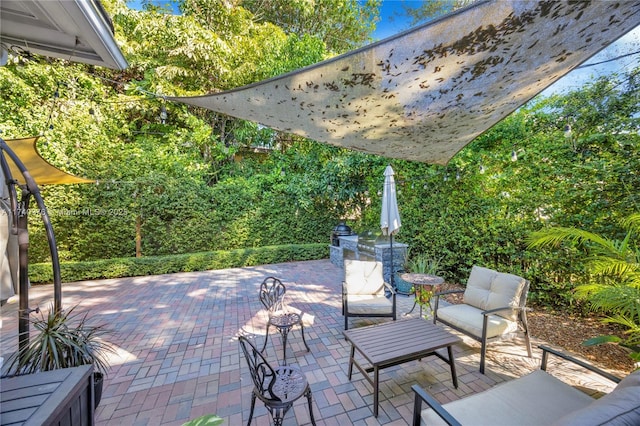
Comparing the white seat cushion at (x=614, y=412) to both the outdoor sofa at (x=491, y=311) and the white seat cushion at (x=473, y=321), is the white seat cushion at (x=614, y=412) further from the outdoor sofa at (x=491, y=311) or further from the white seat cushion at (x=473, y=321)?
the white seat cushion at (x=473, y=321)

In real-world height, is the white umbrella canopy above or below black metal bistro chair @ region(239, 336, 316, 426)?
above

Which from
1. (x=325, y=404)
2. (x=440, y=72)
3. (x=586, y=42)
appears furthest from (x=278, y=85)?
(x=325, y=404)

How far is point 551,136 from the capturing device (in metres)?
4.03

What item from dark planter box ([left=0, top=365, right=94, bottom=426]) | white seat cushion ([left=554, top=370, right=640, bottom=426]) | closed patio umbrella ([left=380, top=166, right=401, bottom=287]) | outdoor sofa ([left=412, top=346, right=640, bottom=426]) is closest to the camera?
white seat cushion ([left=554, top=370, right=640, bottom=426])

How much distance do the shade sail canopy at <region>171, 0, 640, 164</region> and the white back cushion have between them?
6.90 ft

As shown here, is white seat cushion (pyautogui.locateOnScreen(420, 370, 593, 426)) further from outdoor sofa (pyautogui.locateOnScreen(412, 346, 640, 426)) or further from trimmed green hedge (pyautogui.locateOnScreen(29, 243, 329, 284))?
trimmed green hedge (pyautogui.locateOnScreen(29, 243, 329, 284))

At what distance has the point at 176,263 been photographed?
7109 millimetres

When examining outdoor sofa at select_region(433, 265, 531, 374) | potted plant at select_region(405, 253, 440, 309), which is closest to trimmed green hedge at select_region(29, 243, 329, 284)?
potted plant at select_region(405, 253, 440, 309)

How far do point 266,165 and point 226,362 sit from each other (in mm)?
9208

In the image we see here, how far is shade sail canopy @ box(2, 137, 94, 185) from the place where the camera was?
151 inches

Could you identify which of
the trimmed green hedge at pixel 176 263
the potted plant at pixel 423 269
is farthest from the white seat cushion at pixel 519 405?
the trimmed green hedge at pixel 176 263

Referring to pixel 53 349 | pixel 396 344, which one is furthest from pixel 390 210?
pixel 53 349

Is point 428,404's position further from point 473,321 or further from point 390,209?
point 390,209

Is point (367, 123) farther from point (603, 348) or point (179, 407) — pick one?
point (603, 348)
